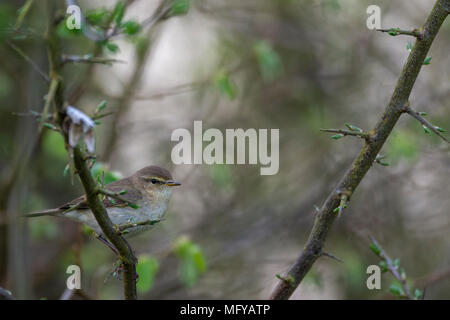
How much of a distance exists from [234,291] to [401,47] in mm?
4715

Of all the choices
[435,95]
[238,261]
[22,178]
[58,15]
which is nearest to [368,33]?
[435,95]

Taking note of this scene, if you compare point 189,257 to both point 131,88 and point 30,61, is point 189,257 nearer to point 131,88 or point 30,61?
point 30,61

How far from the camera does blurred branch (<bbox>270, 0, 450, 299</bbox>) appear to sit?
9.07 feet

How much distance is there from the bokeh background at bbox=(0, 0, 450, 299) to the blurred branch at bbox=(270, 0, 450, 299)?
3.18 metres

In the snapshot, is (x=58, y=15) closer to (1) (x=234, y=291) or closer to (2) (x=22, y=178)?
(2) (x=22, y=178)

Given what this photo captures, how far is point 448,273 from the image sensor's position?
5.43 meters

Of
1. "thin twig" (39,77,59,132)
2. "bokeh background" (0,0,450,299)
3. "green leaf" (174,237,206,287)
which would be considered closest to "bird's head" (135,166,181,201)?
"green leaf" (174,237,206,287)

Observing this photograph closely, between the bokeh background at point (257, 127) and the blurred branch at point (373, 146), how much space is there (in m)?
3.18

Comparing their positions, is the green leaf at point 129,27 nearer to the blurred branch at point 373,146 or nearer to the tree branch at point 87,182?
the tree branch at point 87,182

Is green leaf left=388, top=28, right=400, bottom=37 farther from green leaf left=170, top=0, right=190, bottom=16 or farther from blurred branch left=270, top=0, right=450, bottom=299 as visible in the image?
green leaf left=170, top=0, right=190, bottom=16

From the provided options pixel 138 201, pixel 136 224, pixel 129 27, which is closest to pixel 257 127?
pixel 138 201

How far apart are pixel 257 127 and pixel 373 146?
18.2 ft

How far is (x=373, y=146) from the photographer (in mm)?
2939
